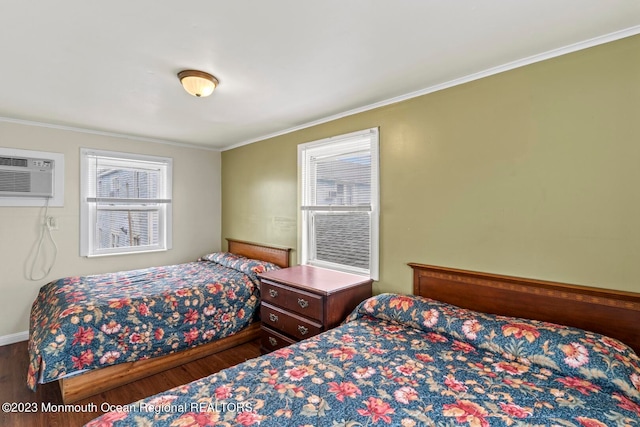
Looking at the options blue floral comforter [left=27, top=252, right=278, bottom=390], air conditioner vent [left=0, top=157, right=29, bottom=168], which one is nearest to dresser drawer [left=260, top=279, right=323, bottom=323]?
blue floral comforter [left=27, top=252, right=278, bottom=390]

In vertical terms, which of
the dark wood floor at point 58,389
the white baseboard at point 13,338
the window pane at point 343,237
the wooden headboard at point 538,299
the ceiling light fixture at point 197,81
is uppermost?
the ceiling light fixture at point 197,81

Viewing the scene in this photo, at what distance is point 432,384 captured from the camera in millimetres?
1325

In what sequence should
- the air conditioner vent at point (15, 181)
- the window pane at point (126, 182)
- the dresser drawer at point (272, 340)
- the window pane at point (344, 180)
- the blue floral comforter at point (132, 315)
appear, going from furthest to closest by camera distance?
the window pane at point (126, 182) < the air conditioner vent at point (15, 181) < the window pane at point (344, 180) < the dresser drawer at point (272, 340) < the blue floral comforter at point (132, 315)

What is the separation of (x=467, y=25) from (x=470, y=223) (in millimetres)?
1185

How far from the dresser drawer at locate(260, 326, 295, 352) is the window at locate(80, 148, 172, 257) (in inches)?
82.4

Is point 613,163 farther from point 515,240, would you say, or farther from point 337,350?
point 337,350

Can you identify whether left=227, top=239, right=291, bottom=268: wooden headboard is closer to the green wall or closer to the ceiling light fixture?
the green wall

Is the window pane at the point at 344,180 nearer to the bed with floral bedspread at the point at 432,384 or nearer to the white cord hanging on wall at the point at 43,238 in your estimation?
the bed with floral bedspread at the point at 432,384

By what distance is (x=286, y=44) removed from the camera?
1655 mm

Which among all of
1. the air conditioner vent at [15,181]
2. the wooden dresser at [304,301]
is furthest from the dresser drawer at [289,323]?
the air conditioner vent at [15,181]

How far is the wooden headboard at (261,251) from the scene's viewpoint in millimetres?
3447

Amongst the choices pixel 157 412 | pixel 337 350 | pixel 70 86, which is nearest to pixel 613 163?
pixel 337 350

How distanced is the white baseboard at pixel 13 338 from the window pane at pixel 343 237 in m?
3.12

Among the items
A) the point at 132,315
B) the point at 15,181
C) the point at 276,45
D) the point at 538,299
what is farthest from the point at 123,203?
the point at 538,299
